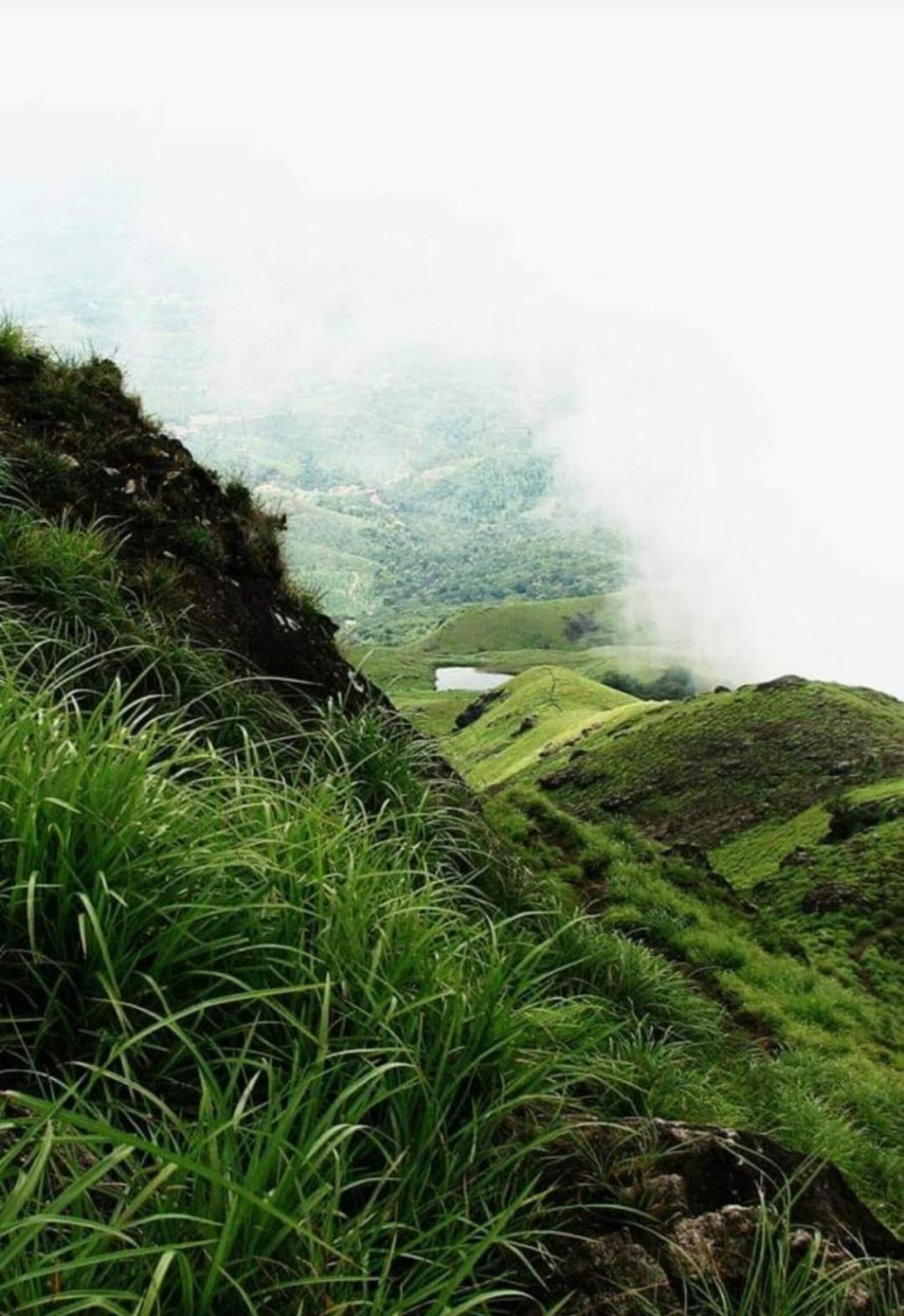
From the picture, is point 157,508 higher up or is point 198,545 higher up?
point 157,508

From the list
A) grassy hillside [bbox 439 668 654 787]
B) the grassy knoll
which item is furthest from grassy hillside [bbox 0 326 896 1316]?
grassy hillside [bbox 439 668 654 787]

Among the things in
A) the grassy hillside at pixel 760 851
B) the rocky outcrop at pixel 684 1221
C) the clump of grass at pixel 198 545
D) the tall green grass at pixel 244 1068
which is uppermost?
the clump of grass at pixel 198 545

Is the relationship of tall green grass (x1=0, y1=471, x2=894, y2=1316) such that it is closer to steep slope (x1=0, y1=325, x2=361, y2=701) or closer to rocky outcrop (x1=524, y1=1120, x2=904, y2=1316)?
rocky outcrop (x1=524, y1=1120, x2=904, y2=1316)

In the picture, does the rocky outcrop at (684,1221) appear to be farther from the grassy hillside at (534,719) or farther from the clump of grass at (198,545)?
the grassy hillside at (534,719)

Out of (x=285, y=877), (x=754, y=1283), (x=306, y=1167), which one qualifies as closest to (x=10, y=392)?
→ (x=285, y=877)

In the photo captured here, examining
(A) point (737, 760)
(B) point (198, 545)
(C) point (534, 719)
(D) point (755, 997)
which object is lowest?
(D) point (755, 997)

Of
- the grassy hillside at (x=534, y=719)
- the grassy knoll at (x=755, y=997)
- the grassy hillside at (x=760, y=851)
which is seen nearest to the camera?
the grassy knoll at (x=755, y=997)

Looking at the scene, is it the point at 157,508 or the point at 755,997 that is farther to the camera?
the point at 755,997

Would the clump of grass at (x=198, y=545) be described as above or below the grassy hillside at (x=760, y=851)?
above

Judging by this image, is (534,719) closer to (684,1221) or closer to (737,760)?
(737,760)

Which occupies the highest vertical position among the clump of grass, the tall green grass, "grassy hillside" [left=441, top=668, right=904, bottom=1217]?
the clump of grass

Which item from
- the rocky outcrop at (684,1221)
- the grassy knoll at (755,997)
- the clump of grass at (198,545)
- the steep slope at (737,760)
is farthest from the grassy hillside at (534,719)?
the rocky outcrop at (684,1221)

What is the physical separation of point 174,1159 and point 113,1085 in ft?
3.25

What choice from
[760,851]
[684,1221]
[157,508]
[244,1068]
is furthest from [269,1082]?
[760,851]
